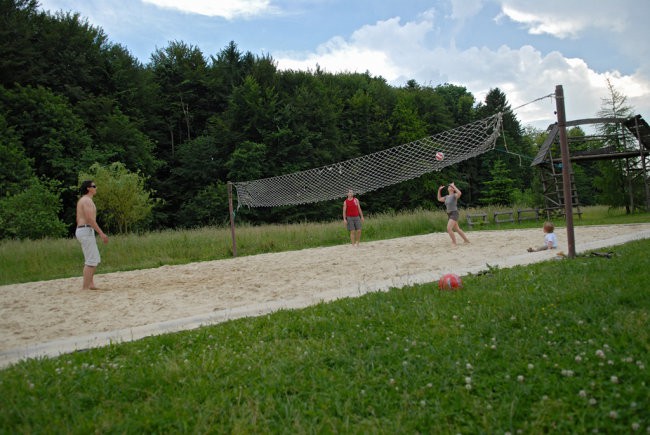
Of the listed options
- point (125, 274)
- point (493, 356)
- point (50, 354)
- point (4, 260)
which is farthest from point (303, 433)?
point (4, 260)

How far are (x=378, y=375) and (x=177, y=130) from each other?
37027 millimetres

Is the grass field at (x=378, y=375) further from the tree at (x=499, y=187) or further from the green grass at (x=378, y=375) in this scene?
the tree at (x=499, y=187)

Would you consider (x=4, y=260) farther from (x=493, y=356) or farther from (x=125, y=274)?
(x=493, y=356)

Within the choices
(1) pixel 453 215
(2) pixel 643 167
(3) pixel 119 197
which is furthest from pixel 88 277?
(2) pixel 643 167

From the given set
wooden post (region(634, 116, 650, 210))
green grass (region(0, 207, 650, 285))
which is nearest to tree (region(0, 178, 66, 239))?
green grass (region(0, 207, 650, 285))

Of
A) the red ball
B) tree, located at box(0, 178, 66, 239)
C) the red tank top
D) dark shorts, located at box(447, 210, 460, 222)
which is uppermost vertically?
tree, located at box(0, 178, 66, 239)

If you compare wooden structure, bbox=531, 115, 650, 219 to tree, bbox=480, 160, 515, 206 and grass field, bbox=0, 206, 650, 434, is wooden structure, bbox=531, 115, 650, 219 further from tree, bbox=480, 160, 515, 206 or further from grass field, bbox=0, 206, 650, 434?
tree, bbox=480, 160, 515, 206

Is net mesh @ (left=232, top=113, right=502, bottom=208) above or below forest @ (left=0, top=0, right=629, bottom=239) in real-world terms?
below

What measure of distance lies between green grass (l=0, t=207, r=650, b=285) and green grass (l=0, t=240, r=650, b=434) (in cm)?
791

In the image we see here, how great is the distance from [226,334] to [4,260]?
10.3 meters

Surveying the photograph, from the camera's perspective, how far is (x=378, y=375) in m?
2.85

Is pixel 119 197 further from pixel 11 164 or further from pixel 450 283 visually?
pixel 450 283

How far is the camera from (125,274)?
9.33 metres

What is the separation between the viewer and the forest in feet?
74.5
